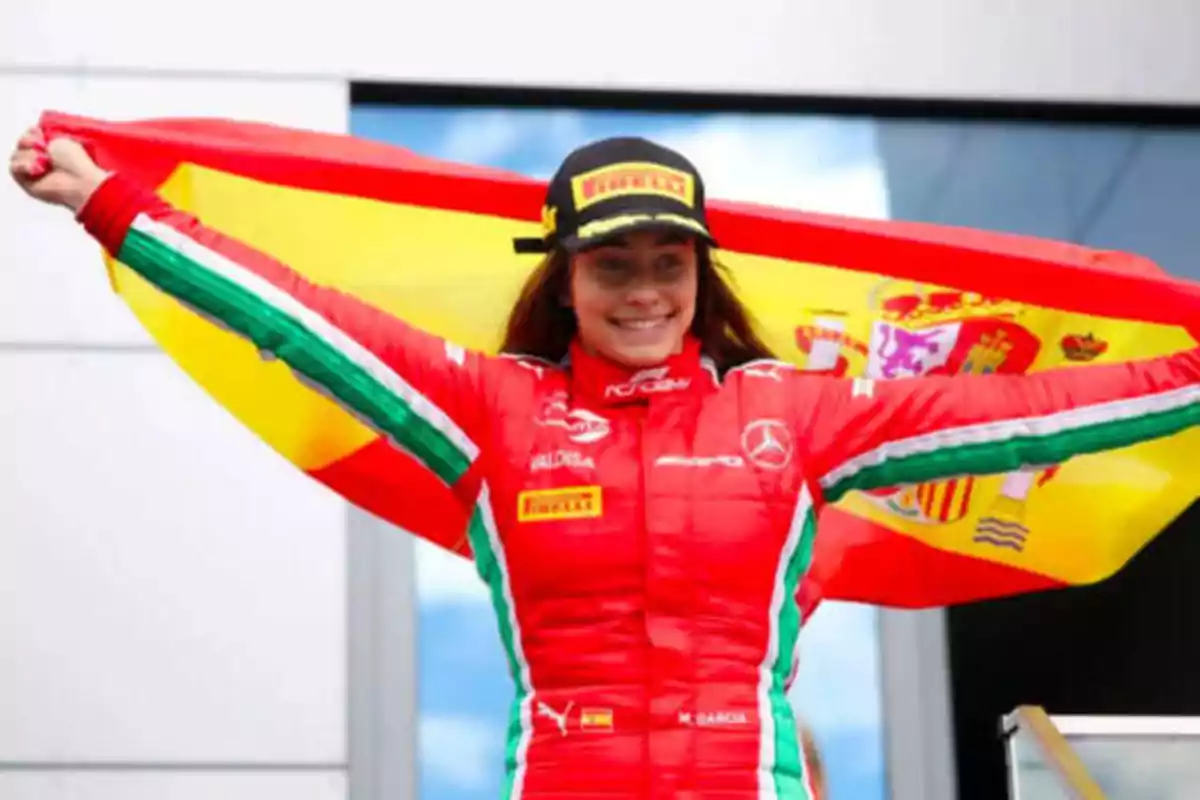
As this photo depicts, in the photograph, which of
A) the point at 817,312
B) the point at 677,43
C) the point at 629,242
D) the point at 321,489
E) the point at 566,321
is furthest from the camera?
the point at 677,43

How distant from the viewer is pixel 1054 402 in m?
2.84

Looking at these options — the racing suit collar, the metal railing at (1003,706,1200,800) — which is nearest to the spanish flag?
the racing suit collar

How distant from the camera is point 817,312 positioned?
350cm

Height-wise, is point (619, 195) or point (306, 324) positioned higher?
point (619, 195)

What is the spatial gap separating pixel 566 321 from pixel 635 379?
0.23m

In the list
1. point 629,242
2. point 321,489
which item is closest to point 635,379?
point 629,242

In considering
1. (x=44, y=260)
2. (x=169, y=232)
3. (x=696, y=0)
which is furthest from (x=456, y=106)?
(x=169, y=232)

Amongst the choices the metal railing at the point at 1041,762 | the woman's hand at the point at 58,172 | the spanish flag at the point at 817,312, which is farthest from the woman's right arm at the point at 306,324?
the metal railing at the point at 1041,762

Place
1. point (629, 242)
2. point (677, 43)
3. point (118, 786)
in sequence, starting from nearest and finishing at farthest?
1. point (629, 242)
2. point (118, 786)
3. point (677, 43)

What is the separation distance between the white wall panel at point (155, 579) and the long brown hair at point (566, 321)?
1.72 m

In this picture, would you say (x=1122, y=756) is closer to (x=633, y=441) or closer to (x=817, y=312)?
(x=817, y=312)

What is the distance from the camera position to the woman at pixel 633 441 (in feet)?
8.58

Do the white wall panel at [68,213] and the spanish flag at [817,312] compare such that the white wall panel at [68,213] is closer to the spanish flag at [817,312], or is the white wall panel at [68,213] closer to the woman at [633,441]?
the spanish flag at [817,312]

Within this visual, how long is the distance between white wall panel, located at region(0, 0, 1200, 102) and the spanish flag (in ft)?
5.16
